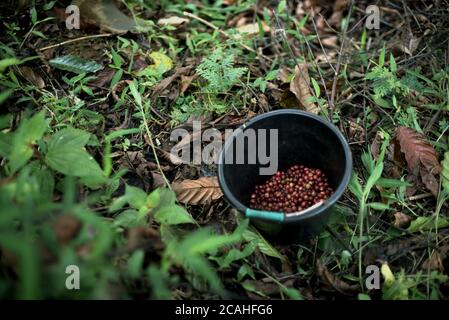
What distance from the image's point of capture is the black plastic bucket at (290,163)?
79.4 inches

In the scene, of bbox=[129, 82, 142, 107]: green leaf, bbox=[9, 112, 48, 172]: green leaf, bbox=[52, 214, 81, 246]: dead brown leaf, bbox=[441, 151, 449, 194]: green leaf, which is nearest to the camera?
bbox=[52, 214, 81, 246]: dead brown leaf

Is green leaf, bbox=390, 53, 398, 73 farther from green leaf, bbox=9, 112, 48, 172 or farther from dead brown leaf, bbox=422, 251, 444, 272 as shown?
green leaf, bbox=9, 112, 48, 172

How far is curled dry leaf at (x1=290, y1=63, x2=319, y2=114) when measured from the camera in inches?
108

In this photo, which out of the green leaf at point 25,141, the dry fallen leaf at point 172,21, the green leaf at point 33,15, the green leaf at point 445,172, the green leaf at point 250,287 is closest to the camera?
the green leaf at point 25,141

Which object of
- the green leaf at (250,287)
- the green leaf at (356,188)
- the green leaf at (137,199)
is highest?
the green leaf at (137,199)

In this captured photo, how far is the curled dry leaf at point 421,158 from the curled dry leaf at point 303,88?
1.86 ft

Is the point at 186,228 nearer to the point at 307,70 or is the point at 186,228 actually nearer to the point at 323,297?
the point at 323,297

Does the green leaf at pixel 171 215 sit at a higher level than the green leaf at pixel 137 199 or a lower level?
lower

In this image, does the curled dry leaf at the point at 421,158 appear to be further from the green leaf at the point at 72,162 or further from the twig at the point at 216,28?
the green leaf at the point at 72,162

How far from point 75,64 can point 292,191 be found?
5.48 feet

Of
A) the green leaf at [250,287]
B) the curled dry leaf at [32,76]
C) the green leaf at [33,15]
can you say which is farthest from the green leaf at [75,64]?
the green leaf at [250,287]

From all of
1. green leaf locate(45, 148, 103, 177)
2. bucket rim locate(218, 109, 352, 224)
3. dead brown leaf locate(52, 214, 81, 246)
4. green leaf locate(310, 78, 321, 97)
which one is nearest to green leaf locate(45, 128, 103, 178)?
green leaf locate(45, 148, 103, 177)

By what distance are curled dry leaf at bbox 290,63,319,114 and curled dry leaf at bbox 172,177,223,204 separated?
78 cm
